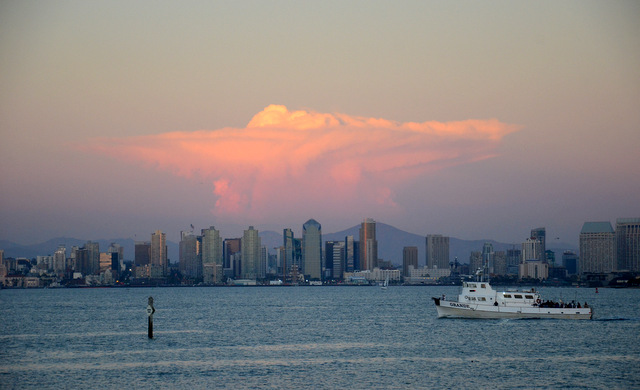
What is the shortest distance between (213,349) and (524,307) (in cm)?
5136

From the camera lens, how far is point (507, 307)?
11338cm

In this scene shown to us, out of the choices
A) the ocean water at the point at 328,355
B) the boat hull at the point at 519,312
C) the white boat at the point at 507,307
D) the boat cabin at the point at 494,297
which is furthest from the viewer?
the boat cabin at the point at 494,297

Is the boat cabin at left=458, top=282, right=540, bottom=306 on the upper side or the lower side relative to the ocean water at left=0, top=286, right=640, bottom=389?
upper

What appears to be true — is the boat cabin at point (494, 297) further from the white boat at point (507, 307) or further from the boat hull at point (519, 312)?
the boat hull at point (519, 312)

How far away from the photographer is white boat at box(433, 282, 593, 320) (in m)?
113

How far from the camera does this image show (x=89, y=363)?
71.2 metres

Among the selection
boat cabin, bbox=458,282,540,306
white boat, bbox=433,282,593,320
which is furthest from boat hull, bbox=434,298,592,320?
boat cabin, bbox=458,282,540,306

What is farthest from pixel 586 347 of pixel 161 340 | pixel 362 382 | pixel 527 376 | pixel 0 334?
pixel 0 334

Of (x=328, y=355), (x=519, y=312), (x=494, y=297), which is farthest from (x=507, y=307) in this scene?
(x=328, y=355)

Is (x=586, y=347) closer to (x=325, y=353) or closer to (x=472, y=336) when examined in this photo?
(x=472, y=336)

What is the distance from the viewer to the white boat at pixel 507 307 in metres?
113

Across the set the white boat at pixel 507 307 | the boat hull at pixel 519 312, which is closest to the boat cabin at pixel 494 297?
the white boat at pixel 507 307

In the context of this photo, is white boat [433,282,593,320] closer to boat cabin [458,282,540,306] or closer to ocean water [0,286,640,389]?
boat cabin [458,282,540,306]

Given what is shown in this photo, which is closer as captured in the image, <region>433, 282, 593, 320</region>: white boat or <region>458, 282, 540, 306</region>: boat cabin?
<region>433, 282, 593, 320</region>: white boat
